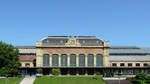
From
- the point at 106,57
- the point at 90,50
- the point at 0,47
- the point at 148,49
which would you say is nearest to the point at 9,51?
the point at 0,47

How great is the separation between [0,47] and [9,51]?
297cm

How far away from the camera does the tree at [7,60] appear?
2887 inches

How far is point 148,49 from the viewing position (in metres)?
96.1

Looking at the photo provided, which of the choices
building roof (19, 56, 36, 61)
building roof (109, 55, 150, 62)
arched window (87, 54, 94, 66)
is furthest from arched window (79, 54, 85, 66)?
building roof (19, 56, 36, 61)

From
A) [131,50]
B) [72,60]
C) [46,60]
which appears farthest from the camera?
[131,50]

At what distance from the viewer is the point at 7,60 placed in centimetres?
7444

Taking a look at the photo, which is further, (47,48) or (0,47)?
(47,48)

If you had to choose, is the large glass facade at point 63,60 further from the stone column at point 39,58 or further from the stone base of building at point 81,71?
the stone column at point 39,58

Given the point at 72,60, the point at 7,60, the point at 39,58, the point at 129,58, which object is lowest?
the point at 72,60

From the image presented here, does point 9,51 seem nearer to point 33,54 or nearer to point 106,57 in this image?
point 33,54

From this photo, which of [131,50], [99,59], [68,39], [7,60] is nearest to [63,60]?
[68,39]

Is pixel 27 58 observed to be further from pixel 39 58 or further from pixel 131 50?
pixel 131 50

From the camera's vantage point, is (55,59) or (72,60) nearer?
(55,59)

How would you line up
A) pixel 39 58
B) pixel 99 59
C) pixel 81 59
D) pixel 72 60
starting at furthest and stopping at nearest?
pixel 99 59 < pixel 81 59 < pixel 72 60 < pixel 39 58
